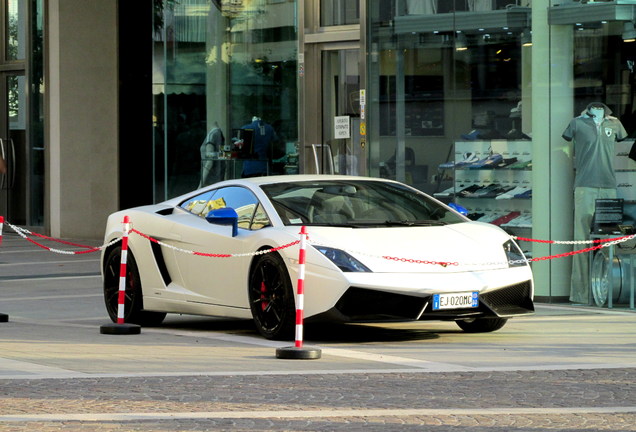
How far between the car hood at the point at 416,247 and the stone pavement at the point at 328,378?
62 centimetres

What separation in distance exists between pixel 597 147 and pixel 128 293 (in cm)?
512

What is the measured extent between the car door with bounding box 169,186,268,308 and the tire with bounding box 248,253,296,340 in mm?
159

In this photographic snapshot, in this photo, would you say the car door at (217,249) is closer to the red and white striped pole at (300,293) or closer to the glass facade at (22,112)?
the red and white striped pole at (300,293)

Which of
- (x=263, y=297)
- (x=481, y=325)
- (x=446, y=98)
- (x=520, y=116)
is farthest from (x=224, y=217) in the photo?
(x=446, y=98)

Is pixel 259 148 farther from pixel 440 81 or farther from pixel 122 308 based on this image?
pixel 122 308

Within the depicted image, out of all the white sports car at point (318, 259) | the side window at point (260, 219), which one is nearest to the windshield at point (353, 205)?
the white sports car at point (318, 259)

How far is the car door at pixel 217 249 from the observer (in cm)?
1152

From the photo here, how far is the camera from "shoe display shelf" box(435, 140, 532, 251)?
1543cm

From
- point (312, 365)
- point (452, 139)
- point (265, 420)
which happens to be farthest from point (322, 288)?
point (452, 139)

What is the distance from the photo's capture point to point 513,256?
11.2 metres

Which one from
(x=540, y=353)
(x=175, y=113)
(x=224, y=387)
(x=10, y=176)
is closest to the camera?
(x=224, y=387)

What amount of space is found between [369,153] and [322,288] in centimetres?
728

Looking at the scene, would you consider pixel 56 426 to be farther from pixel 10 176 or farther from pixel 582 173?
pixel 10 176

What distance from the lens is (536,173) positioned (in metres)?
15.1
